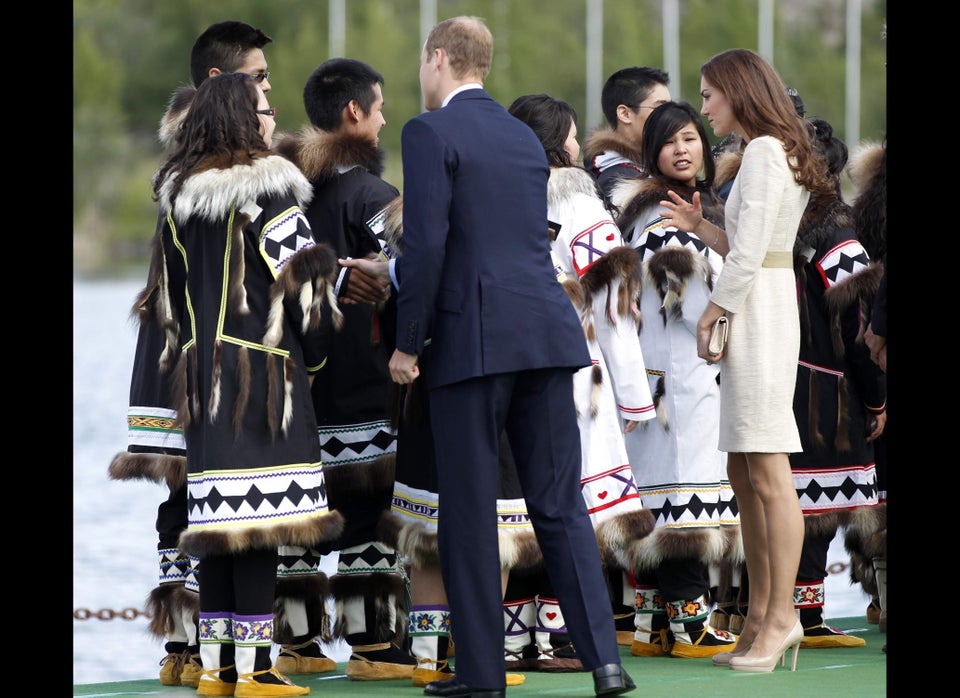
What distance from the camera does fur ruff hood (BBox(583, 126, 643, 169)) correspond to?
583 centimetres

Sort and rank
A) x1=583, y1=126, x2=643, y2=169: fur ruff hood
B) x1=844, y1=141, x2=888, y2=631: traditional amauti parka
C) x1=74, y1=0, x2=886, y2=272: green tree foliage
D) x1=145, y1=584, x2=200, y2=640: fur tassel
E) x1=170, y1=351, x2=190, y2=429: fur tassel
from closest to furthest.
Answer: x1=170, y1=351, x2=190, y2=429: fur tassel → x1=145, y1=584, x2=200, y2=640: fur tassel → x1=844, y1=141, x2=888, y2=631: traditional amauti parka → x1=583, y1=126, x2=643, y2=169: fur ruff hood → x1=74, y1=0, x2=886, y2=272: green tree foliage

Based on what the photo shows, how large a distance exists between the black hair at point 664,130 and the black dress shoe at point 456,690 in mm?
1884

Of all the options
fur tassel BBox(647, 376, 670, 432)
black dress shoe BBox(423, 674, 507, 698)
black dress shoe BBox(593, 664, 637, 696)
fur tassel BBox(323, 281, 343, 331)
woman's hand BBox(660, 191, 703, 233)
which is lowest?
black dress shoe BBox(423, 674, 507, 698)

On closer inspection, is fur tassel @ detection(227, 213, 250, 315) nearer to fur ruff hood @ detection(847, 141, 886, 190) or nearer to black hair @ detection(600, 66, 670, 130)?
black hair @ detection(600, 66, 670, 130)

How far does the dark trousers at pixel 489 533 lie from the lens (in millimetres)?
4164

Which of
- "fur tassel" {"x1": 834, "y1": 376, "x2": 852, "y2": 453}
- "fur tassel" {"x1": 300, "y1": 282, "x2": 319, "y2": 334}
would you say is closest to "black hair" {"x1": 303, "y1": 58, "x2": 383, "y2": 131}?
"fur tassel" {"x1": 300, "y1": 282, "x2": 319, "y2": 334}

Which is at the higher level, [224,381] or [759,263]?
[759,263]

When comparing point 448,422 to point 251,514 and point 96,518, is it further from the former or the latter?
point 96,518

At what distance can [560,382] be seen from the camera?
429 cm

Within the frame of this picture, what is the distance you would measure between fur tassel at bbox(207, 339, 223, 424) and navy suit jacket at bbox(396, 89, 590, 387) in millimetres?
614

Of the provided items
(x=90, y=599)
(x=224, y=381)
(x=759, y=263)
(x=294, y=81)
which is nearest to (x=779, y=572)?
(x=759, y=263)

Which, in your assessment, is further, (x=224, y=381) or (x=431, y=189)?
(x=224, y=381)

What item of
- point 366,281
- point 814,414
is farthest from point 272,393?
point 814,414

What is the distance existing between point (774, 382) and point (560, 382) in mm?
743
